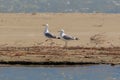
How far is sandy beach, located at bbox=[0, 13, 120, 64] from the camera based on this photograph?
80.7 feet

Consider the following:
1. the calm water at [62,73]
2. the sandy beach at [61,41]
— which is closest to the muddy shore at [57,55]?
the sandy beach at [61,41]

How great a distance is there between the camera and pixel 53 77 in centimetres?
2183

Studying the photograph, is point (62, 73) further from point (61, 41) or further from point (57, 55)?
point (61, 41)

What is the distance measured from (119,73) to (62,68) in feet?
5.89

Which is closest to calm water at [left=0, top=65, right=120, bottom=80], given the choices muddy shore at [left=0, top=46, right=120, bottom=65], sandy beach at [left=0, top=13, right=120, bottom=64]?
muddy shore at [left=0, top=46, right=120, bottom=65]

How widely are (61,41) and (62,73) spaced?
7.70 m

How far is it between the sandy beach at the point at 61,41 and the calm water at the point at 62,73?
0.78 metres

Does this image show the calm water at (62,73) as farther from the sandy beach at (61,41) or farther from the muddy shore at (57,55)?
the sandy beach at (61,41)

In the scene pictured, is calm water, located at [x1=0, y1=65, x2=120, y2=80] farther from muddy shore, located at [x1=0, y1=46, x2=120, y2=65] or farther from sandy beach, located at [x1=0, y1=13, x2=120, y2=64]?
sandy beach, located at [x1=0, y1=13, x2=120, y2=64]

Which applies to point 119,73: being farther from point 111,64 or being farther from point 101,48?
point 101,48

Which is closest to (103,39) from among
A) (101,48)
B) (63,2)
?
(101,48)

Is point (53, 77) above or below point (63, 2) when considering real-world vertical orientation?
below

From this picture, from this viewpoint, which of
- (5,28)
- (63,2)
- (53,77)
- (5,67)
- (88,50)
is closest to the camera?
(53,77)

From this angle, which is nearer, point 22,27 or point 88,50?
point 88,50
